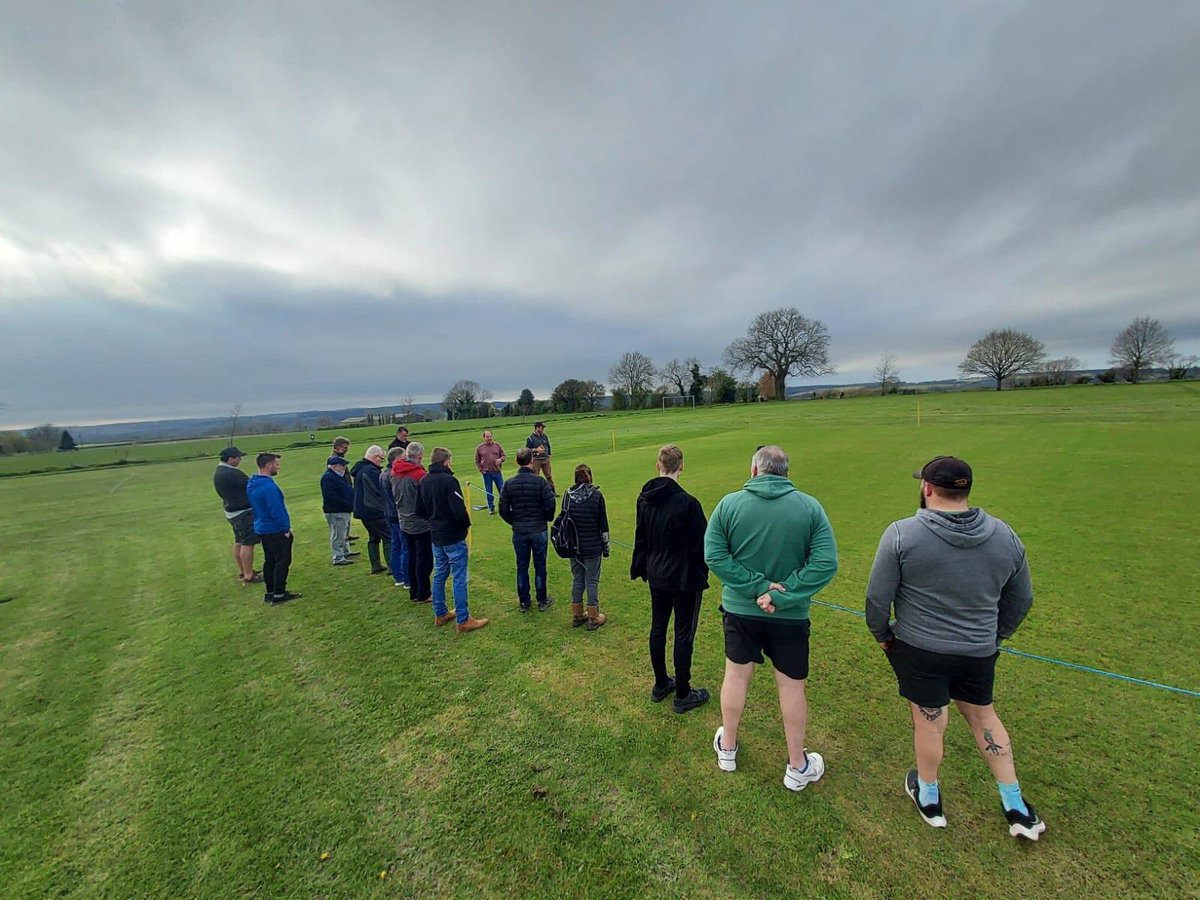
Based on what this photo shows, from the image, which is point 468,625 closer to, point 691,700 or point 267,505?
point 691,700

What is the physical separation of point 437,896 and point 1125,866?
3.85 meters

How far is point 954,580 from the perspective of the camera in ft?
8.48

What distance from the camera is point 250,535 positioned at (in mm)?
7898

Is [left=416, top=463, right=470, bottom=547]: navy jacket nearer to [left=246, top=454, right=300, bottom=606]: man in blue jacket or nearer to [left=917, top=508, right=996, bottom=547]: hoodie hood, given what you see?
[left=246, top=454, right=300, bottom=606]: man in blue jacket

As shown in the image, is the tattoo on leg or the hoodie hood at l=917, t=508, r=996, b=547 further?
the tattoo on leg

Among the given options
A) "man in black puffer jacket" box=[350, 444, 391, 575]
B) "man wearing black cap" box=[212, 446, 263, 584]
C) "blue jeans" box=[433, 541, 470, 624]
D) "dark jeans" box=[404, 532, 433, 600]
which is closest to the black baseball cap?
"blue jeans" box=[433, 541, 470, 624]

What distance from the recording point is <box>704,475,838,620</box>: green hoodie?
2939mm

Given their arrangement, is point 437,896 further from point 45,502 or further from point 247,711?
point 45,502

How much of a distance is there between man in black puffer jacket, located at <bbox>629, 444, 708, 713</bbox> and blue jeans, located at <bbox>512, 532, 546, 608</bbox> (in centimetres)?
216

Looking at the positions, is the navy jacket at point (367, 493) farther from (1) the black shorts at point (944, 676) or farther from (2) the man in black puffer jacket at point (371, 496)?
(1) the black shorts at point (944, 676)

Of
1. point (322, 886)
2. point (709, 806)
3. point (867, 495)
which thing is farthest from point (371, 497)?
point (867, 495)

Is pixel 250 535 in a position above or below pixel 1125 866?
above

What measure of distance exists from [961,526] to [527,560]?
471 cm

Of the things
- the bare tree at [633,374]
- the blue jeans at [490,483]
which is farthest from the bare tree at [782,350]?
the blue jeans at [490,483]
